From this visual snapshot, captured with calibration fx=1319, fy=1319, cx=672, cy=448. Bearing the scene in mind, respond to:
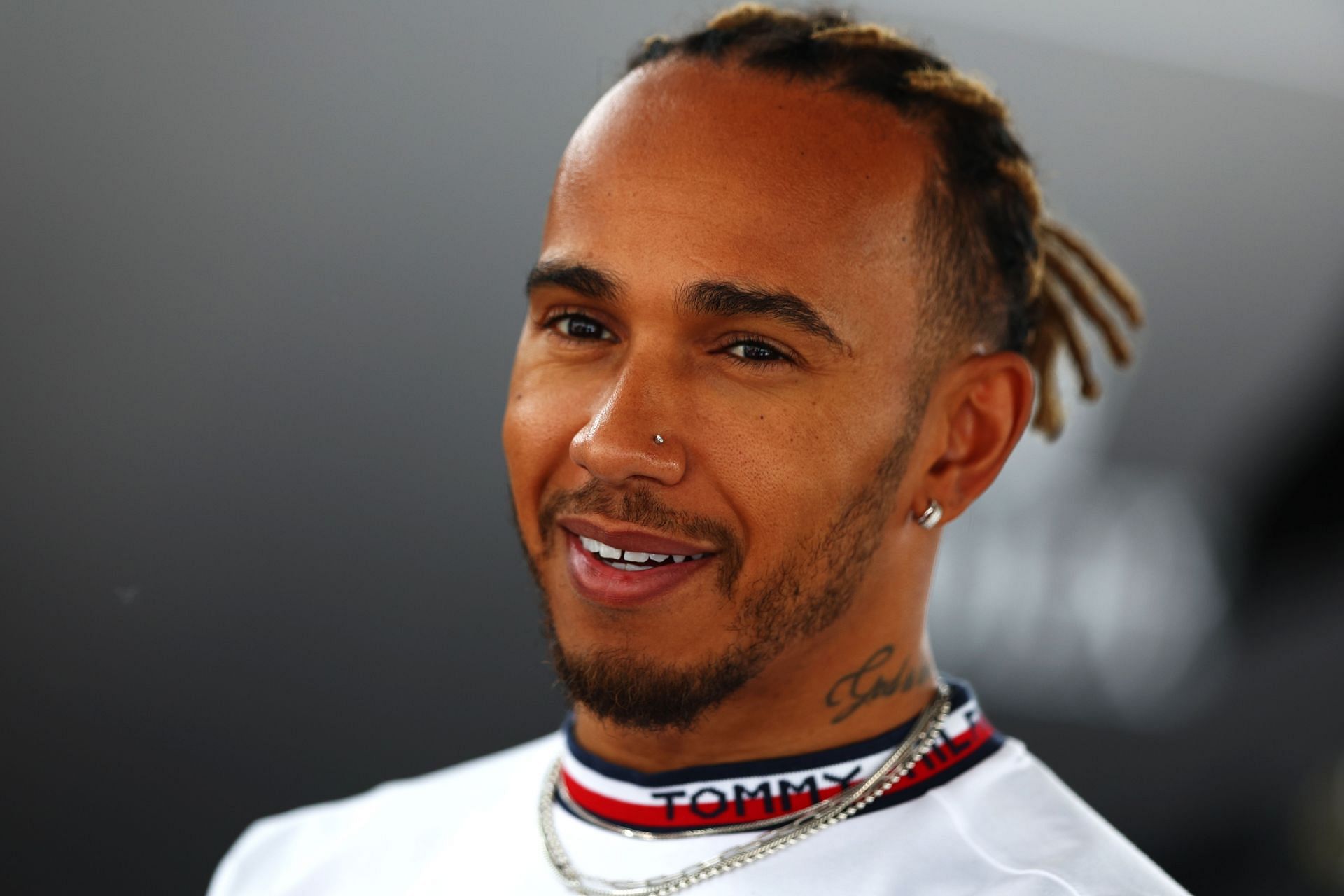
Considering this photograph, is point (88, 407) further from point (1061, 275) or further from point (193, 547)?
point (1061, 275)

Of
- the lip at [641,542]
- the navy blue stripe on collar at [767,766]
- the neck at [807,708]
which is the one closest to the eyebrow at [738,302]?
the lip at [641,542]

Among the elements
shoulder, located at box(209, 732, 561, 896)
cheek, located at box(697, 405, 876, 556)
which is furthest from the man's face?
shoulder, located at box(209, 732, 561, 896)

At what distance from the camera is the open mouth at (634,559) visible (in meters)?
1.50

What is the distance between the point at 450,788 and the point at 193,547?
1.29 meters

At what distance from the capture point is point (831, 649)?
1.60m

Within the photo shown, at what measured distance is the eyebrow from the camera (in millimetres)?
1462

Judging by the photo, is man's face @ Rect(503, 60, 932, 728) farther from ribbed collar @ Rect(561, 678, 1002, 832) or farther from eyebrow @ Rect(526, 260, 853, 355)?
ribbed collar @ Rect(561, 678, 1002, 832)

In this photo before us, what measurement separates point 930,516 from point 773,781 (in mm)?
378

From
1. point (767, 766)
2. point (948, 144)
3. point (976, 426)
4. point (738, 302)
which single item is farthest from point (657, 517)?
point (948, 144)

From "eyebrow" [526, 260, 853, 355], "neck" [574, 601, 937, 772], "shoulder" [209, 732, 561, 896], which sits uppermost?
"eyebrow" [526, 260, 853, 355]

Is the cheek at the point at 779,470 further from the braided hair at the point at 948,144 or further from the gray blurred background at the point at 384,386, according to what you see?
the gray blurred background at the point at 384,386

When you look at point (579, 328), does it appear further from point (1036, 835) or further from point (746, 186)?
point (1036, 835)

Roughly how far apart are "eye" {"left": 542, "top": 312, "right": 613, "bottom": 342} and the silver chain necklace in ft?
2.00

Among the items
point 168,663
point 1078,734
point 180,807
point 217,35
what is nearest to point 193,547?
point 168,663
